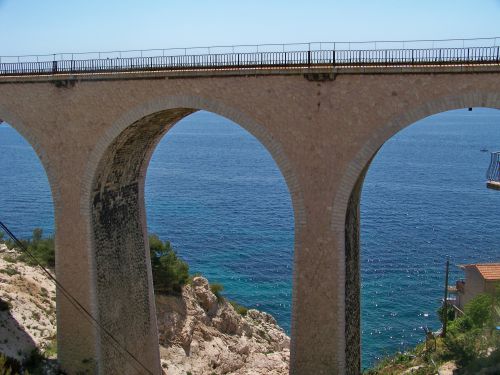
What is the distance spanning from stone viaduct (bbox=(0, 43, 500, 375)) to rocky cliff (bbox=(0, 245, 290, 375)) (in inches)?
65.4

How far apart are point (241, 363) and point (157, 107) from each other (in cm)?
982

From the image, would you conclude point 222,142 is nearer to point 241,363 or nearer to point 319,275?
point 241,363

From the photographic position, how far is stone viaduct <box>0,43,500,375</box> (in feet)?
40.0

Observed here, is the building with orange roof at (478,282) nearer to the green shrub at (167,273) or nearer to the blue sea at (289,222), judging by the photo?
the blue sea at (289,222)

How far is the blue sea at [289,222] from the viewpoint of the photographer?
28.6m

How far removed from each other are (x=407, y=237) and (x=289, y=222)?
747cm

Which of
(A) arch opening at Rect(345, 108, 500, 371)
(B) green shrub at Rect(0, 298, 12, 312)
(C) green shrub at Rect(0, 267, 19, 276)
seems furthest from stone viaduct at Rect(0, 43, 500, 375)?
(C) green shrub at Rect(0, 267, 19, 276)

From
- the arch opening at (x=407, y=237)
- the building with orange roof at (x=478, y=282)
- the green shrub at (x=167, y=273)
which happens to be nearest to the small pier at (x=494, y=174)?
the arch opening at (x=407, y=237)

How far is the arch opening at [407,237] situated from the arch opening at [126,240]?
576cm

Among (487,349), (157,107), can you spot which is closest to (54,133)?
(157,107)

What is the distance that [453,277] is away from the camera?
1200 inches

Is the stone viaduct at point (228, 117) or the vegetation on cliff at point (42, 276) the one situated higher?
the stone viaduct at point (228, 117)

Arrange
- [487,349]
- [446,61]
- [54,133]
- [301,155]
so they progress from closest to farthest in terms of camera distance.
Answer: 1. [446,61]
2. [301,155]
3. [487,349]
4. [54,133]

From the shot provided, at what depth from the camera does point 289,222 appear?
40.2 m
